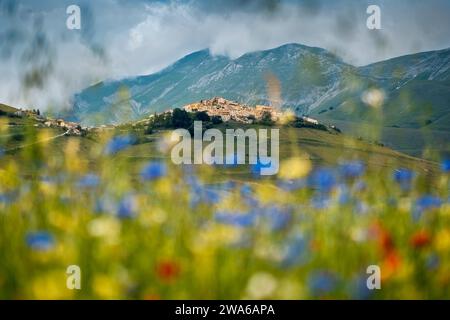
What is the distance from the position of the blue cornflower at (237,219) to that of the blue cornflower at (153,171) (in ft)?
1.96

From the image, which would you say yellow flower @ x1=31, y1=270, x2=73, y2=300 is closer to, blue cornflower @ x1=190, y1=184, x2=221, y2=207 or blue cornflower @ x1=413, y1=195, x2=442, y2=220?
blue cornflower @ x1=190, y1=184, x2=221, y2=207

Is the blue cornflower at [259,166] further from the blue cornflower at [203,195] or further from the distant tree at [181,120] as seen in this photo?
the distant tree at [181,120]

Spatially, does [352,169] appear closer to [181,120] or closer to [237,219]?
[237,219]

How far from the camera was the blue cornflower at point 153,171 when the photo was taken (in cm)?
378

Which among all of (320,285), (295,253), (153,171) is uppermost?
(153,171)

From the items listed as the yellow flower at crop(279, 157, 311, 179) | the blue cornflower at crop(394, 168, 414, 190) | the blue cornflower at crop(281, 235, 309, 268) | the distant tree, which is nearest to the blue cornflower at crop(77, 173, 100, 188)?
the yellow flower at crop(279, 157, 311, 179)

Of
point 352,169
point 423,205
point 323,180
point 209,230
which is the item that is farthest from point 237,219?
point 423,205

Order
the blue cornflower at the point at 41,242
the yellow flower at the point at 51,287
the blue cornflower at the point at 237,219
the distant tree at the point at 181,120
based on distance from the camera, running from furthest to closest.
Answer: the distant tree at the point at 181,120
the blue cornflower at the point at 237,219
the blue cornflower at the point at 41,242
the yellow flower at the point at 51,287

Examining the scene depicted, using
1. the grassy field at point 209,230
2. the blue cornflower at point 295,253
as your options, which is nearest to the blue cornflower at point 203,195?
the grassy field at point 209,230

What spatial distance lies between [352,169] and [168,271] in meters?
2.02

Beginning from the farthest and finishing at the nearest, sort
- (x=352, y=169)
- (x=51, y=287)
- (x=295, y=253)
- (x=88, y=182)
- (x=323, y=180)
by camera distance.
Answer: (x=352, y=169), (x=323, y=180), (x=88, y=182), (x=295, y=253), (x=51, y=287)

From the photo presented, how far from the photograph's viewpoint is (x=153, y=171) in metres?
3.79

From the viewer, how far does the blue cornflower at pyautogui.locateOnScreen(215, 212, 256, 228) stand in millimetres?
3150
